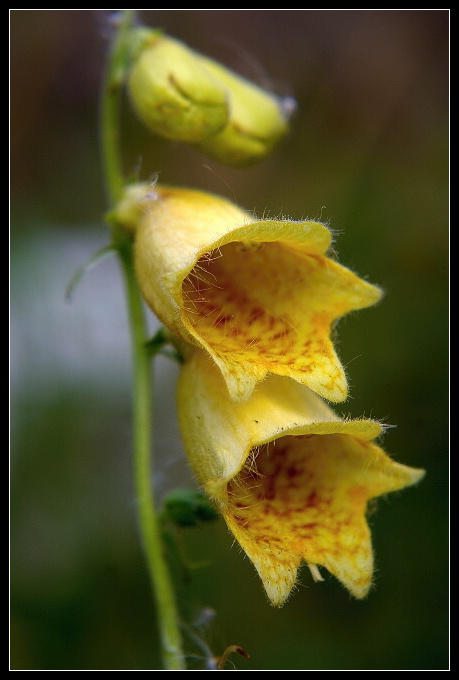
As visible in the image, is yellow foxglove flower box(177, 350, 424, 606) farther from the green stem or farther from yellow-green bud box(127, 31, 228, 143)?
yellow-green bud box(127, 31, 228, 143)

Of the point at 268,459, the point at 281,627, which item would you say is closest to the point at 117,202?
the point at 268,459

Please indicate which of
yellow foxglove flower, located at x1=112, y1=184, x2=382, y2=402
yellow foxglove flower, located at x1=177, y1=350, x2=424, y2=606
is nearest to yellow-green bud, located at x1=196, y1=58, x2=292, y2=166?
yellow foxglove flower, located at x1=112, y1=184, x2=382, y2=402

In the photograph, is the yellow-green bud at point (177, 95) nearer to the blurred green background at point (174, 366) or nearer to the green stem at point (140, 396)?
the green stem at point (140, 396)

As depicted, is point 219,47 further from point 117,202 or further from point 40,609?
point 40,609

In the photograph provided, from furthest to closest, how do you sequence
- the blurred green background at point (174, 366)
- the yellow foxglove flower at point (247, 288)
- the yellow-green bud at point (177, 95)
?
the blurred green background at point (174, 366) → the yellow-green bud at point (177, 95) → the yellow foxglove flower at point (247, 288)

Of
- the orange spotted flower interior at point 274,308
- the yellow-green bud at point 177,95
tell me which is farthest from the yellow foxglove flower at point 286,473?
the yellow-green bud at point 177,95

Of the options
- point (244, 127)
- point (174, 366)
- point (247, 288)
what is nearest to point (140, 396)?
point (247, 288)
